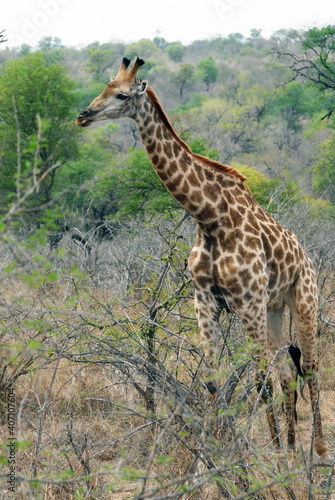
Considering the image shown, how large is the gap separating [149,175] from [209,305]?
8.73m

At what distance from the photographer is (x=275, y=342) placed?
4539 millimetres

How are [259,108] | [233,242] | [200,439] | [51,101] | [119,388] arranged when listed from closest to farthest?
1. [200,439]
2. [233,242]
3. [119,388]
4. [51,101]
5. [259,108]

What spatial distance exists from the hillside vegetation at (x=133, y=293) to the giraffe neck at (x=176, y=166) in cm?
51

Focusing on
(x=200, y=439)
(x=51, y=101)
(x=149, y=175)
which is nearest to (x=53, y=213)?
(x=200, y=439)

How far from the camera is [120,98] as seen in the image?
3.71 meters

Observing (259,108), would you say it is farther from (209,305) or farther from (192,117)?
(209,305)

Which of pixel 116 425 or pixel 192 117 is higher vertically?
pixel 116 425

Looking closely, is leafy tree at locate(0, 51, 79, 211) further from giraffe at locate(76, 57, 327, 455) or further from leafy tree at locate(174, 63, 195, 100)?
leafy tree at locate(174, 63, 195, 100)

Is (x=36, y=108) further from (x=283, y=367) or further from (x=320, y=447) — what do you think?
(x=320, y=447)

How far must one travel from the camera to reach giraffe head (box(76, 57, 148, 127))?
365cm

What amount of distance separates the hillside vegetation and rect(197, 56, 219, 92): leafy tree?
0.12m

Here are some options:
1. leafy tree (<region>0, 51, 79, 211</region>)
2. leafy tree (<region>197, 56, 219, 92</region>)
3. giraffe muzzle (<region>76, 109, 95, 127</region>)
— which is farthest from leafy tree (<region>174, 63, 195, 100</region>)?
giraffe muzzle (<region>76, 109, 95, 127</region>)

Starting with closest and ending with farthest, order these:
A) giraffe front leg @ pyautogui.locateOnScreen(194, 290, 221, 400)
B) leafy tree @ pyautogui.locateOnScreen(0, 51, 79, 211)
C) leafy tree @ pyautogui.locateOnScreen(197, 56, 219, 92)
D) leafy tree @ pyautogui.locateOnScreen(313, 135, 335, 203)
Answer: giraffe front leg @ pyautogui.locateOnScreen(194, 290, 221, 400) < leafy tree @ pyautogui.locateOnScreen(0, 51, 79, 211) < leafy tree @ pyautogui.locateOnScreen(313, 135, 335, 203) < leafy tree @ pyautogui.locateOnScreen(197, 56, 219, 92)

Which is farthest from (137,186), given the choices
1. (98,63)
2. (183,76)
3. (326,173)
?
(98,63)
